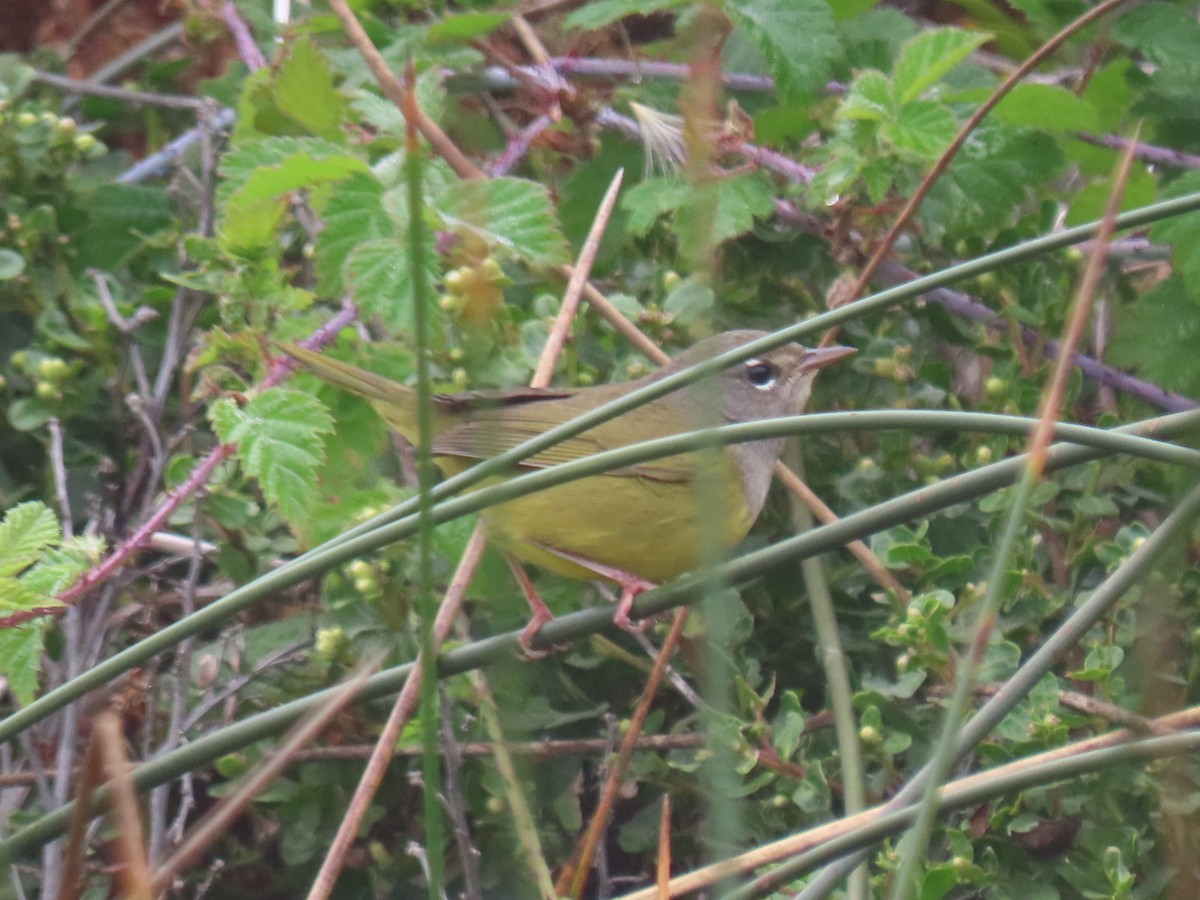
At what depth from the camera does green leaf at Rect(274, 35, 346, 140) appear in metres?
2.68

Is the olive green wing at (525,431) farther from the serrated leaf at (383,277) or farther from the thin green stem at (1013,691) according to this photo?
the thin green stem at (1013,691)

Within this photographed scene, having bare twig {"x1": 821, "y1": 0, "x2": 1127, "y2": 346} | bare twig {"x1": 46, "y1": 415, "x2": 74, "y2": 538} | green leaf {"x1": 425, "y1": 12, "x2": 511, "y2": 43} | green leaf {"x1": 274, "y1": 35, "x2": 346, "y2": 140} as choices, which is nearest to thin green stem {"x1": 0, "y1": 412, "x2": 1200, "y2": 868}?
bare twig {"x1": 821, "y1": 0, "x2": 1127, "y2": 346}

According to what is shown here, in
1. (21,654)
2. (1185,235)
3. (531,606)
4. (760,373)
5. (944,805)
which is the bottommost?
(531,606)

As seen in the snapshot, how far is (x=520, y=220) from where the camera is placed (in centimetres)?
Result: 239

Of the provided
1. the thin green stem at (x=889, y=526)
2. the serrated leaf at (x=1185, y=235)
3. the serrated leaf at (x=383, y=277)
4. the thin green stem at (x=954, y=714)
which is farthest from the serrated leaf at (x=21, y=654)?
the serrated leaf at (x=1185, y=235)

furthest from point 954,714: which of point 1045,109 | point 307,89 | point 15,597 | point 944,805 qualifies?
point 307,89

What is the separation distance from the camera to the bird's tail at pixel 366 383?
2.54m

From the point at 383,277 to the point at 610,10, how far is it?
724 mm

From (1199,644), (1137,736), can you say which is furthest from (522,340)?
(1137,736)

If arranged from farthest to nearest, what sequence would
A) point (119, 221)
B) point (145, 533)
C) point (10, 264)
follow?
point (119, 221) → point (10, 264) → point (145, 533)

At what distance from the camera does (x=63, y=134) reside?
3.07 meters

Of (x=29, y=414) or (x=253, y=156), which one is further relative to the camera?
(x=29, y=414)

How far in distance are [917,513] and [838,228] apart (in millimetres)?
1317

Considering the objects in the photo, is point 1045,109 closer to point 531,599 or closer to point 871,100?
point 871,100
